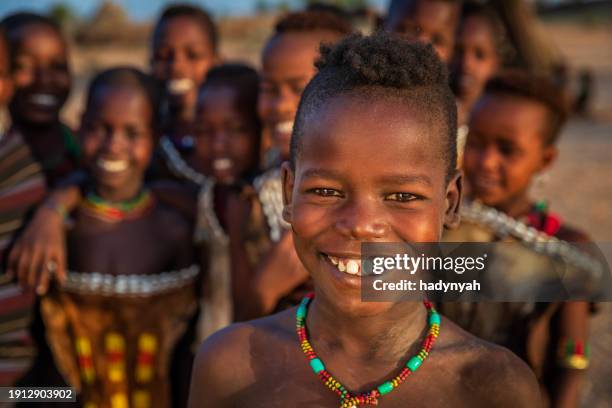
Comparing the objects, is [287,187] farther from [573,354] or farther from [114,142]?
[114,142]

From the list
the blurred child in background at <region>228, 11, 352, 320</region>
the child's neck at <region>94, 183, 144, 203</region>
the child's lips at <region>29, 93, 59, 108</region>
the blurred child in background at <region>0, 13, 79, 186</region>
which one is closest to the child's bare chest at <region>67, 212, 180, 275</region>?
the child's neck at <region>94, 183, 144, 203</region>

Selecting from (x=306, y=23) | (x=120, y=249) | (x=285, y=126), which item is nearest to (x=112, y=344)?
(x=120, y=249)

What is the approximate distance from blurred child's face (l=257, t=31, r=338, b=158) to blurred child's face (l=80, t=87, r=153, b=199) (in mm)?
610

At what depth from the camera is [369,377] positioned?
4.94ft

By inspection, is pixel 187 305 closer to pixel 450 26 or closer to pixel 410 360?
pixel 410 360

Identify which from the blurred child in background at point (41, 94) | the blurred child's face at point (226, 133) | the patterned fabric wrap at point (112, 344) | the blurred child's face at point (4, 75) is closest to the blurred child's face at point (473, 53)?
the blurred child's face at point (226, 133)

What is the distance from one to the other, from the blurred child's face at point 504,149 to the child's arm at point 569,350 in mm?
504

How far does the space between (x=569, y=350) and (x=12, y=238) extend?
6.77ft

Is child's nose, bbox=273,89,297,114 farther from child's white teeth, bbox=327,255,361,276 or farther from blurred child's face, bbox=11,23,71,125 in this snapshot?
blurred child's face, bbox=11,23,71,125

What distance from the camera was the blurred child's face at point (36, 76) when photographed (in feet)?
10.7

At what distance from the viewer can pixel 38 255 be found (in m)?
2.43

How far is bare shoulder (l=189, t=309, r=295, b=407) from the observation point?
5.18ft

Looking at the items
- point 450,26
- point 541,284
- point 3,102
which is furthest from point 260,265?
point 450,26

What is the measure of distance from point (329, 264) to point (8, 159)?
5.68ft
